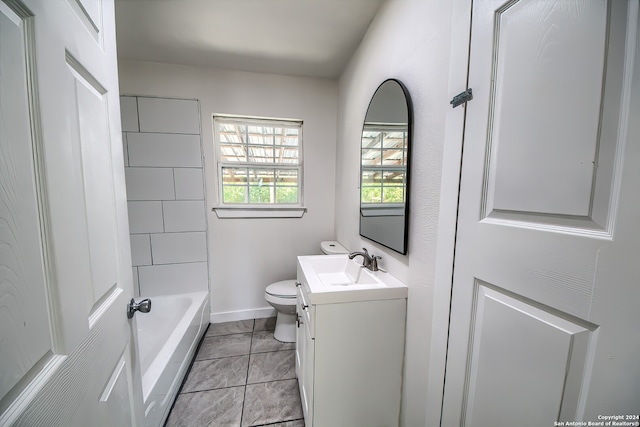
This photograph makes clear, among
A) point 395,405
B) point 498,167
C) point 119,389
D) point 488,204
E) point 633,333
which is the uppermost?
point 498,167

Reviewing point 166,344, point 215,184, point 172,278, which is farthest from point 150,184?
point 166,344

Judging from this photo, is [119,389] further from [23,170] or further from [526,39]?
[526,39]

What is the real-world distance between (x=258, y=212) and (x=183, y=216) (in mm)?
687

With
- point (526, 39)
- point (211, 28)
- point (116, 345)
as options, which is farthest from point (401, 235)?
point (211, 28)

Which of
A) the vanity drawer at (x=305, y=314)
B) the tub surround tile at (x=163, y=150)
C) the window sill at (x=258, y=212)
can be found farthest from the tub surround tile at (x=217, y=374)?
the tub surround tile at (x=163, y=150)

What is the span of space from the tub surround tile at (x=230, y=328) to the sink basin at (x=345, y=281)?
3.81ft

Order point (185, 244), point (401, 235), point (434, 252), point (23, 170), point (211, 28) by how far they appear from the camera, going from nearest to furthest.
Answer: point (23, 170) → point (434, 252) → point (401, 235) → point (211, 28) → point (185, 244)

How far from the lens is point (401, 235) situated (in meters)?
1.07

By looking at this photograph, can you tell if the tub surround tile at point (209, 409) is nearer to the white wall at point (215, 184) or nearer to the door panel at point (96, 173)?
the white wall at point (215, 184)

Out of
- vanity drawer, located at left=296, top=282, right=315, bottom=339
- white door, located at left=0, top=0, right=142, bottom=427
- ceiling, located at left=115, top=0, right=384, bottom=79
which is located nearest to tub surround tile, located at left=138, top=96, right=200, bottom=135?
ceiling, located at left=115, top=0, right=384, bottom=79

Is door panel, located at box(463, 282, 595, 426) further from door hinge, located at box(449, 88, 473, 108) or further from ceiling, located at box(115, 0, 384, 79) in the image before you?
ceiling, located at box(115, 0, 384, 79)

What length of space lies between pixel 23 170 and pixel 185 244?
6.20ft

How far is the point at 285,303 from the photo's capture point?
1749 mm

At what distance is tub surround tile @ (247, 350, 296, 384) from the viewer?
153 centimetres
